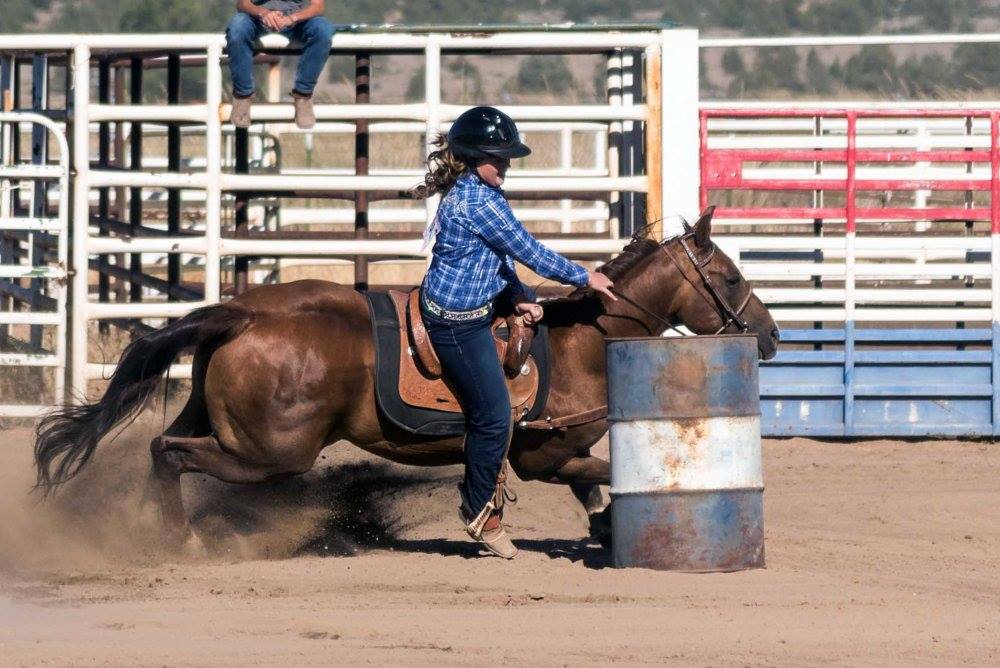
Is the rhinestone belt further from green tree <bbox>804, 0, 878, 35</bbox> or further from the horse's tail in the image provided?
green tree <bbox>804, 0, 878, 35</bbox>

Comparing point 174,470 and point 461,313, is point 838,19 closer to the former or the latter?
point 461,313

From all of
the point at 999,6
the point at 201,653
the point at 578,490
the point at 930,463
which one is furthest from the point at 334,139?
the point at 999,6

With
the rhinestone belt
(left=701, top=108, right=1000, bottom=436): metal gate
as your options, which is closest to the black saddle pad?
the rhinestone belt

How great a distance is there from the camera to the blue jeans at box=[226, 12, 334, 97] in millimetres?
8352

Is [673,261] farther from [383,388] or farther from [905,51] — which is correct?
[905,51]

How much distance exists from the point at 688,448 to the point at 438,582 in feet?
3.63

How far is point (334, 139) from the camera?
23.3 metres

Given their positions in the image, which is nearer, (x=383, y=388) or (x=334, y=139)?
(x=383, y=388)

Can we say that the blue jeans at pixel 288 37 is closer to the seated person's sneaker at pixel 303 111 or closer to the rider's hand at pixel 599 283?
the seated person's sneaker at pixel 303 111

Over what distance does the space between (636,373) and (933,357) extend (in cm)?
430

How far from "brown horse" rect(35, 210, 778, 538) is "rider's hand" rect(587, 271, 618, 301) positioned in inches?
8.2

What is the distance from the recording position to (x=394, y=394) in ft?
19.8

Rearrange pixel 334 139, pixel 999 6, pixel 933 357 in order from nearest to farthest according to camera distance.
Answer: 1. pixel 933 357
2. pixel 334 139
3. pixel 999 6

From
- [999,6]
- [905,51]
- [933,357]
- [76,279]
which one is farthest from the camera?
[999,6]
